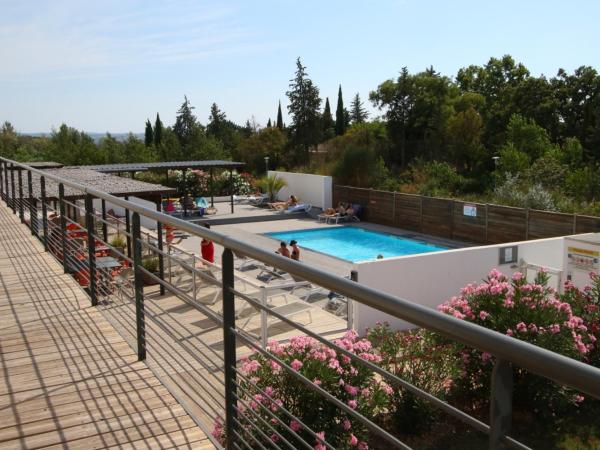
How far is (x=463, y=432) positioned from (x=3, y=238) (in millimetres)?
6873

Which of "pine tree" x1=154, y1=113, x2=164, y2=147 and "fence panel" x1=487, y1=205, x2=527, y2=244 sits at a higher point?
"pine tree" x1=154, y1=113, x2=164, y2=147

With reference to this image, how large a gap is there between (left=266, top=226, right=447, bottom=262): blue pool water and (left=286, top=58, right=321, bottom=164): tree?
21005 millimetres

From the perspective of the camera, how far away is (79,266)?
6.09 m

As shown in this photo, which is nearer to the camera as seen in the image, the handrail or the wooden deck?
the handrail

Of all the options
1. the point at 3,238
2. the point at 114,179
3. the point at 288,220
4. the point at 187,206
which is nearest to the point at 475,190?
the point at 288,220

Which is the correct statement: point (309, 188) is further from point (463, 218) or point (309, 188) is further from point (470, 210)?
point (470, 210)

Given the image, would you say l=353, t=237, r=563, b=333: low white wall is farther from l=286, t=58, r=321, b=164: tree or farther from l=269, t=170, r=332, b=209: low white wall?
l=286, t=58, r=321, b=164: tree

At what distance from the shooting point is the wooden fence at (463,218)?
1842cm

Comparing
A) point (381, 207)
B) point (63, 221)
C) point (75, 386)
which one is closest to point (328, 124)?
point (381, 207)

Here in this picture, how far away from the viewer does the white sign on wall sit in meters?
21.8

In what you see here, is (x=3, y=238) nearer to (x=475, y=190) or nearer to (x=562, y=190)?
(x=562, y=190)

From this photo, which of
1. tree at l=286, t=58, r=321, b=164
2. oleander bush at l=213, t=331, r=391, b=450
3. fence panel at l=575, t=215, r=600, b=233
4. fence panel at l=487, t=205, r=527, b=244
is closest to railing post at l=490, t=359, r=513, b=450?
oleander bush at l=213, t=331, r=391, b=450

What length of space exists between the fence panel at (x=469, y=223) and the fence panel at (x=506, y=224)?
36 centimetres

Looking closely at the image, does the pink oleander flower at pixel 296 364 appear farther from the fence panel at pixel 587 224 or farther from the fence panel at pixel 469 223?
the fence panel at pixel 469 223
